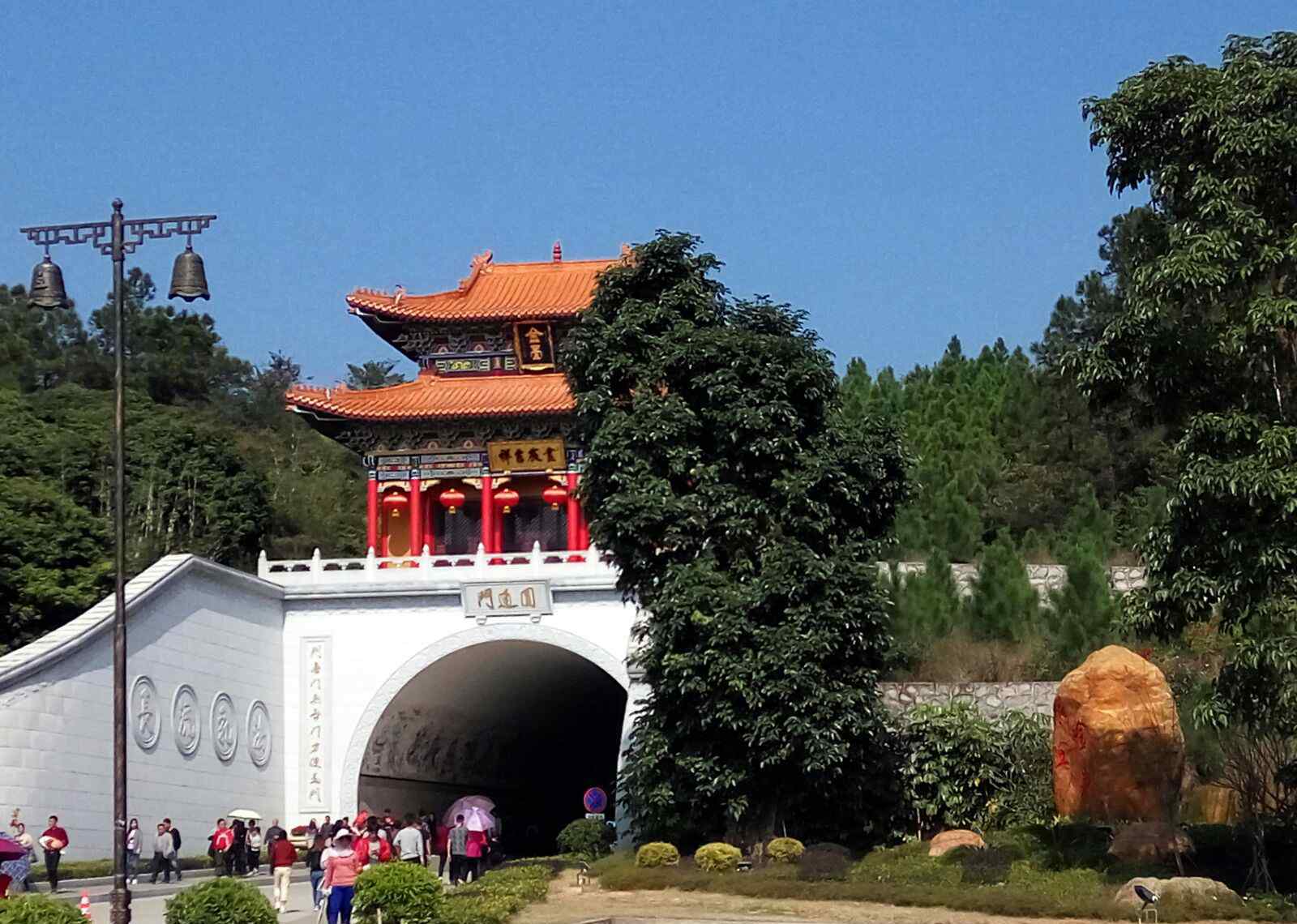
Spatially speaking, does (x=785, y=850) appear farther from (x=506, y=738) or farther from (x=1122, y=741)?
(x=506, y=738)

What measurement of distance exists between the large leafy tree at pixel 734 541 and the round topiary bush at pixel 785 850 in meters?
0.59

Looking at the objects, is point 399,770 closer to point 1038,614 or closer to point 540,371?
point 540,371

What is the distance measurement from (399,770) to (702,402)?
11.6m

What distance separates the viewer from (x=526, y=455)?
31.7 metres

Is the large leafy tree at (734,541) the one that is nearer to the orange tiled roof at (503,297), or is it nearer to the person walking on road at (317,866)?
the person walking on road at (317,866)

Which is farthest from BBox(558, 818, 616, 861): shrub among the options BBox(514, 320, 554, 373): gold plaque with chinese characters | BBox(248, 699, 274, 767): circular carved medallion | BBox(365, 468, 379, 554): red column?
BBox(514, 320, 554, 373): gold plaque with chinese characters

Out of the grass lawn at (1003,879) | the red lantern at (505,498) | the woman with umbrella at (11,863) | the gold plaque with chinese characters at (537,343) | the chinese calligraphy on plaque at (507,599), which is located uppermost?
the gold plaque with chinese characters at (537,343)

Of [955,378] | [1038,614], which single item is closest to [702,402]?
[1038,614]

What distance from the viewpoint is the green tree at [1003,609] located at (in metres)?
27.5

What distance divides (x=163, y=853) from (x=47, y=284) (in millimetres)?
9574

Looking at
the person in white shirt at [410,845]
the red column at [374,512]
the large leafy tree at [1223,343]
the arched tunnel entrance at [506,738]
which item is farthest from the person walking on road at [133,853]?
the large leafy tree at [1223,343]

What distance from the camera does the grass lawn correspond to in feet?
49.1

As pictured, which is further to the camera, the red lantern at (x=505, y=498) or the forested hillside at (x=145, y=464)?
the red lantern at (x=505, y=498)

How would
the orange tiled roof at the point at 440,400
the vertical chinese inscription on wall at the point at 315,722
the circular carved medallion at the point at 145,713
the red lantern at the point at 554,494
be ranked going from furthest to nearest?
the red lantern at the point at 554,494
the orange tiled roof at the point at 440,400
the vertical chinese inscription on wall at the point at 315,722
the circular carved medallion at the point at 145,713
